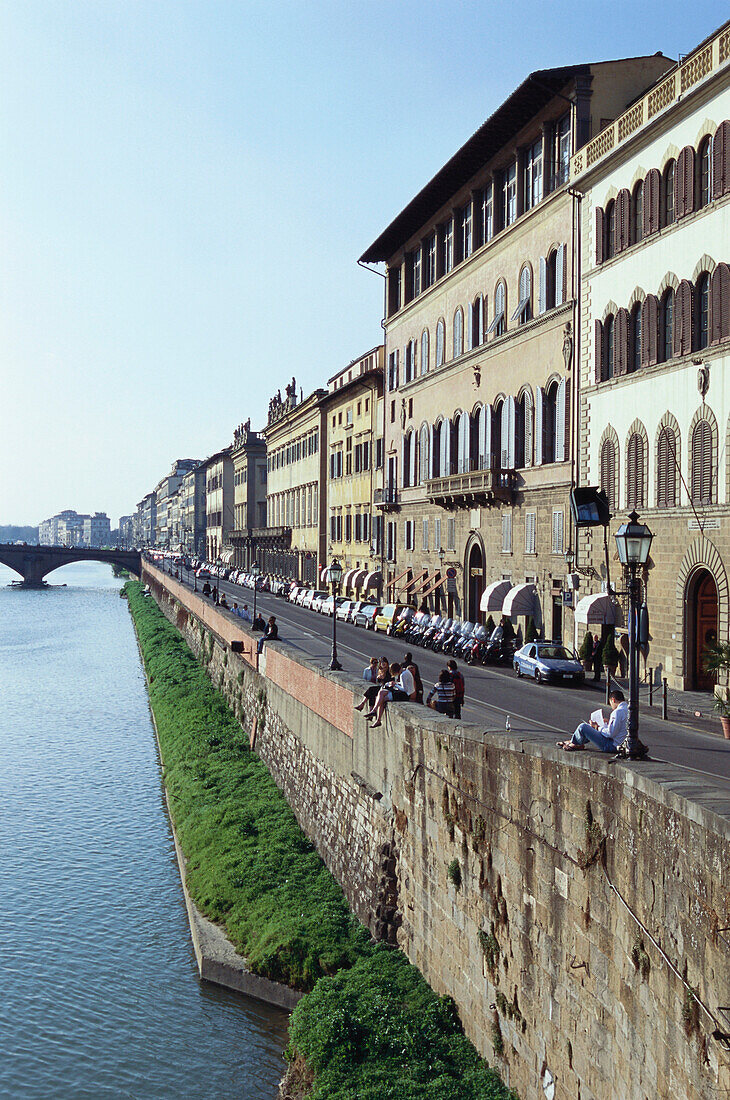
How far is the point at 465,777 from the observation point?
13.0 m

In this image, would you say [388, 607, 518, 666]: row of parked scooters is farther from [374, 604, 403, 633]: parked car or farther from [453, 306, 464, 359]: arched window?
[453, 306, 464, 359]: arched window

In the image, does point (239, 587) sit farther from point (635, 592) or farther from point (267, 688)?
point (635, 592)

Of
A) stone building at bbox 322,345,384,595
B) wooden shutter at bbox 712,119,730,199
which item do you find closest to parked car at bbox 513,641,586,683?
wooden shutter at bbox 712,119,730,199

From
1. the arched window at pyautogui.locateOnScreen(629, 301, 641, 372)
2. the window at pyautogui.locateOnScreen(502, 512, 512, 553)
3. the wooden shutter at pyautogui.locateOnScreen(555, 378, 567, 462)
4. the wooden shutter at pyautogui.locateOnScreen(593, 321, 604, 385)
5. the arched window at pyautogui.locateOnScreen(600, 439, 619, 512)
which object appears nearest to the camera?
the arched window at pyautogui.locateOnScreen(629, 301, 641, 372)

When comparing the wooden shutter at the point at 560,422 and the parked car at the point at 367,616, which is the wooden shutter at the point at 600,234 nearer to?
the wooden shutter at the point at 560,422

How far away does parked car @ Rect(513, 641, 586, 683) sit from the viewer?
30.6 m

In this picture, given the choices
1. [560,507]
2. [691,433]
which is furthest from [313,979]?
[560,507]

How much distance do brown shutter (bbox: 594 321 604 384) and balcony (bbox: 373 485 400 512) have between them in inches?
983

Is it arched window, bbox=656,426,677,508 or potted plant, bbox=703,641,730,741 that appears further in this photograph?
arched window, bbox=656,426,677,508

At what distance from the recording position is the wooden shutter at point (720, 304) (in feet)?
87.3

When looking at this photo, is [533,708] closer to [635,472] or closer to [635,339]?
[635,472]

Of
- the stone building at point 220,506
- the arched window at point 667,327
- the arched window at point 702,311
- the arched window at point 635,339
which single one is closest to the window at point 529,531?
the arched window at point 635,339

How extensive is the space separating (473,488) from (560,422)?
26.0ft

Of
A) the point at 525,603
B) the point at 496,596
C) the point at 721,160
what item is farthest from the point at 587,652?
the point at 721,160
